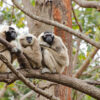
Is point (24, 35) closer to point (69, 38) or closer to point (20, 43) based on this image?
point (20, 43)

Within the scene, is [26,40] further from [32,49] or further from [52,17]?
[52,17]

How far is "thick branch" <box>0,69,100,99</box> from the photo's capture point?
18.4 feet

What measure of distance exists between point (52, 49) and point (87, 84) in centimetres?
157

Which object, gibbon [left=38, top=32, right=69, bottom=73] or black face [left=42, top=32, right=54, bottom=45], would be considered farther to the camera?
black face [left=42, top=32, right=54, bottom=45]

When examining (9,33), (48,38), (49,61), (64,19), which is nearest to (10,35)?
(9,33)

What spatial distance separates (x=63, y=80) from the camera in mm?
5871

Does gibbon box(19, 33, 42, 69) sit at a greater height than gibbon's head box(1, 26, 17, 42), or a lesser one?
lesser

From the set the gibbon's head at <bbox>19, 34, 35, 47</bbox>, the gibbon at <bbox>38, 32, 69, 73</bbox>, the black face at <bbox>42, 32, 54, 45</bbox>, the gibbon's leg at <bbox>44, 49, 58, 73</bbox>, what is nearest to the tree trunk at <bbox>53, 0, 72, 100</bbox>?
the gibbon at <bbox>38, 32, 69, 73</bbox>

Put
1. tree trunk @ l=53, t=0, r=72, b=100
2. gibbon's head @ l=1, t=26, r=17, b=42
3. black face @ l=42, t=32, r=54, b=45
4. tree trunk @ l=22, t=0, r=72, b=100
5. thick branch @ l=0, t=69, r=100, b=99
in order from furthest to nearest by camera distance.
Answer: tree trunk @ l=53, t=0, r=72, b=100
tree trunk @ l=22, t=0, r=72, b=100
black face @ l=42, t=32, r=54, b=45
gibbon's head @ l=1, t=26, r=17, b=42
thick branch @ l=0, t=69, r=100, b=99

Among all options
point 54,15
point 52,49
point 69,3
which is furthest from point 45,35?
point 69,3

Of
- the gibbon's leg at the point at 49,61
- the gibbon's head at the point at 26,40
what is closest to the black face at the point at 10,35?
the gibbon's head at the point at 26,40

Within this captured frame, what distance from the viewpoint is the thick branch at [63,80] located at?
5617 mm

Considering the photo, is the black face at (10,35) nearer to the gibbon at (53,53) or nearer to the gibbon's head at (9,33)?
the gibbon's head at (9,33)

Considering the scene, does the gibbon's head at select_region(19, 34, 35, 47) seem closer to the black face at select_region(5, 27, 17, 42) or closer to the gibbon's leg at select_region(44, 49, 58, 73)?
the black face at select_region(5, 27, 17, 42)
